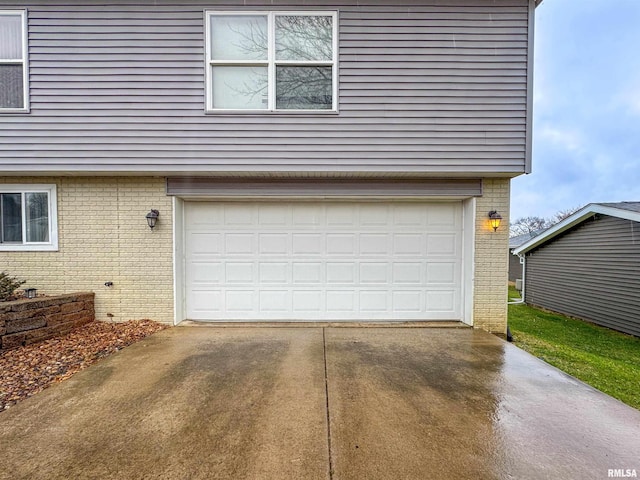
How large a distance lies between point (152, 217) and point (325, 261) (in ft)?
9.60

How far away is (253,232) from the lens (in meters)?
5.21

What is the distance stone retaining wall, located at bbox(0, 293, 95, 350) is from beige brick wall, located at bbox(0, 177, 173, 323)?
38cm

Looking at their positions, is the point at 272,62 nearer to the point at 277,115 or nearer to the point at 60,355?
the point at 277,115

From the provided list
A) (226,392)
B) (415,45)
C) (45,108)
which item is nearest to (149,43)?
(45,108)

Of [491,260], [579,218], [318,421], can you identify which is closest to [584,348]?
[491,260]

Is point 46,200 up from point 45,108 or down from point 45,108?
down

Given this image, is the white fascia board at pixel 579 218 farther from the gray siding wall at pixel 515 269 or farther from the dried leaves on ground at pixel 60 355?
→ the dried leaves on ground at pixel 60 355

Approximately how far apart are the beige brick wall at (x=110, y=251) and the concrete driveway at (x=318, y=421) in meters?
1.46

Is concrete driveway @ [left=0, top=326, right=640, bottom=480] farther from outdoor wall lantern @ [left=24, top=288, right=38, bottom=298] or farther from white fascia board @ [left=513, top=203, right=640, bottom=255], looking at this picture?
white fascia board @ [left=513, top=203, right=640, bottom=255]

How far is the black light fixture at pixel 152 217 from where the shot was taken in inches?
189

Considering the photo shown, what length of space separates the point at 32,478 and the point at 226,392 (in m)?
1.32

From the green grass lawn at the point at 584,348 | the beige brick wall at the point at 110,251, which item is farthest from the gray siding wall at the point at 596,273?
the beige brick wall at the point at 110,251

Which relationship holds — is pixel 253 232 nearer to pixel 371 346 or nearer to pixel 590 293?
pixel 371 346

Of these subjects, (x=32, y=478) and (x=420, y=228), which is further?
(x=420, y=228)
